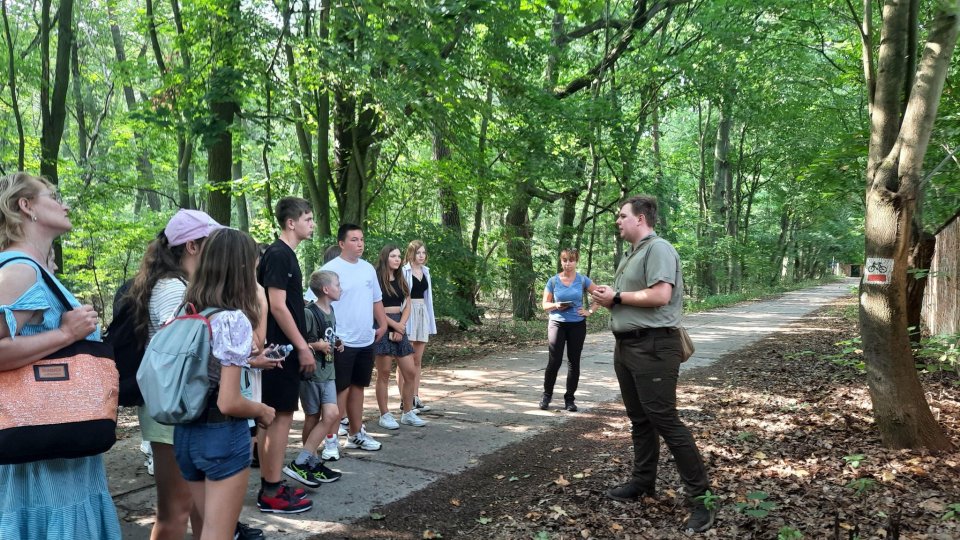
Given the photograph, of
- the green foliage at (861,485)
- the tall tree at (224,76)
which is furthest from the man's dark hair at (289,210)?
the tall tree at (224,76)

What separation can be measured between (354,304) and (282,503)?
→ 68.6 inches

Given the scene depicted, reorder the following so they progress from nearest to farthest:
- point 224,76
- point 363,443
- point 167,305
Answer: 1. point 167,305
2. point 363,443
3. point 224,76

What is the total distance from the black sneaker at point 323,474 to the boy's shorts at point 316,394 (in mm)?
456

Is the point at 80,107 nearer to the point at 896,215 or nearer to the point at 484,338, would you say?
the point at 484,338

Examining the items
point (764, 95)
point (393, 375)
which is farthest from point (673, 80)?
point (393, 375)

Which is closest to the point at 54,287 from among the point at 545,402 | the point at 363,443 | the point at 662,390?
the point at 662,390

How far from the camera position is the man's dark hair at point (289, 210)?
14.7 feet

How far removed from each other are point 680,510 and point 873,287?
7.96 ft

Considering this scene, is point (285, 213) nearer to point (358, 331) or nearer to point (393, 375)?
point (358, 331)

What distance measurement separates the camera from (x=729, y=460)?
534cm

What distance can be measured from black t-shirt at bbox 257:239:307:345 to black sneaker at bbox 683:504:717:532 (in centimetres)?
287

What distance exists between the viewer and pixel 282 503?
4219 millimetres

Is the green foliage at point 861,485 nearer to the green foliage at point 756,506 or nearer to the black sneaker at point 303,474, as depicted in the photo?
the green foliage at point 756,506

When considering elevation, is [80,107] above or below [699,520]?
above
